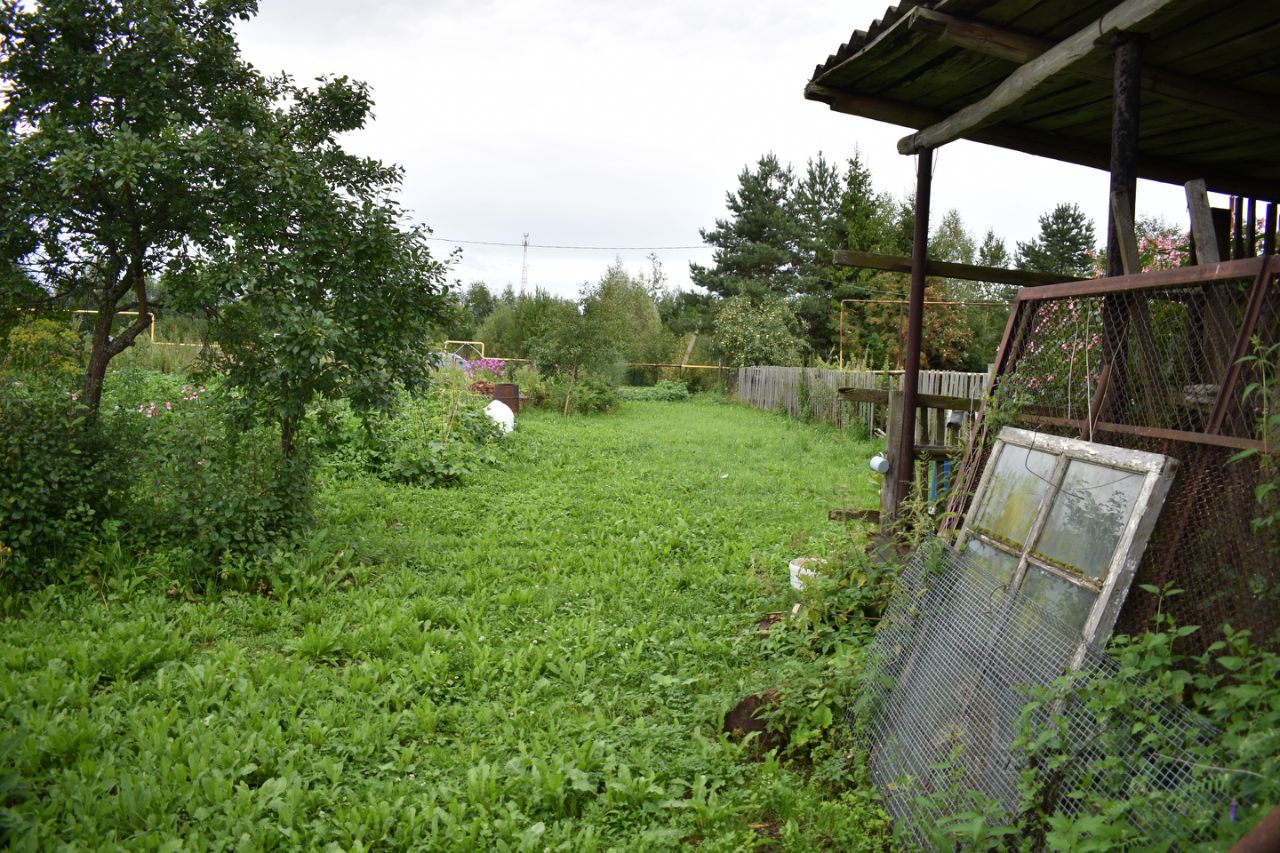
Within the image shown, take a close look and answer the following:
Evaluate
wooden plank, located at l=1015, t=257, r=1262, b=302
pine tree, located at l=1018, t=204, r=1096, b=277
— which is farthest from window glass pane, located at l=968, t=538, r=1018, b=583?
pine tree, located at l=1018, t=204, r=1096, b=277

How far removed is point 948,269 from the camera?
16.0 feet

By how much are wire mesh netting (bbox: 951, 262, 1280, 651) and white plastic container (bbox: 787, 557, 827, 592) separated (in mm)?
1129

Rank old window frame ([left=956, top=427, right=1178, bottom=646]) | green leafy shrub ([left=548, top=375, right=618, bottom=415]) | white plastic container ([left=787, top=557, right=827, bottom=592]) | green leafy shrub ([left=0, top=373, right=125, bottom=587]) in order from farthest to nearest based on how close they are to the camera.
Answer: green leafy shrub ([left=548, top=375, right=618, bottom=415]), green leafy shrub ([left=0, top=373, right=125, bottom=587]), white plastic container ([left=787, top=557, right=827, bottom=592]), old window frame ([left=956, top=427, right=1178, bottom=646])

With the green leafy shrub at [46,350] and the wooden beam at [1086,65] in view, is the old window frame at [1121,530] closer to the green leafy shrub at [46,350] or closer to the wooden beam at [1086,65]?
the wooden beam at [1086,65]

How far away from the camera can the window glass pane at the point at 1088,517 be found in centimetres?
247

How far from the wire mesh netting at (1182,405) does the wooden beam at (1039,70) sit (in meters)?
1.06

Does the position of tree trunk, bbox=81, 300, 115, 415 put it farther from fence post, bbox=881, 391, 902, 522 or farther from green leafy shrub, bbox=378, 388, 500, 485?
fence post, bbox=881, 391, 902, 522

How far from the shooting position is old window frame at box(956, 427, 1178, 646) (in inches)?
92.3

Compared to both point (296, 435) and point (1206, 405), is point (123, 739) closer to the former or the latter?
point (296, 435)

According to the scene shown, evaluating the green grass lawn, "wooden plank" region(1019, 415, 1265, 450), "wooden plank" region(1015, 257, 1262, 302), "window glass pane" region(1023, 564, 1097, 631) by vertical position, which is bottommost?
the green grass lawn

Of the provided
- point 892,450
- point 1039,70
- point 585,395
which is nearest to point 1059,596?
point 892,450

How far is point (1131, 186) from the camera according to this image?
3355 millimetres

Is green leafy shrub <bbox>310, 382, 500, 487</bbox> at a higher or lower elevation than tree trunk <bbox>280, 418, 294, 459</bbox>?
lower

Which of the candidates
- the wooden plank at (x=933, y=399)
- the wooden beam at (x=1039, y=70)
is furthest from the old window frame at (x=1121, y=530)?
the wooden beam at (x=1039, y=70)
